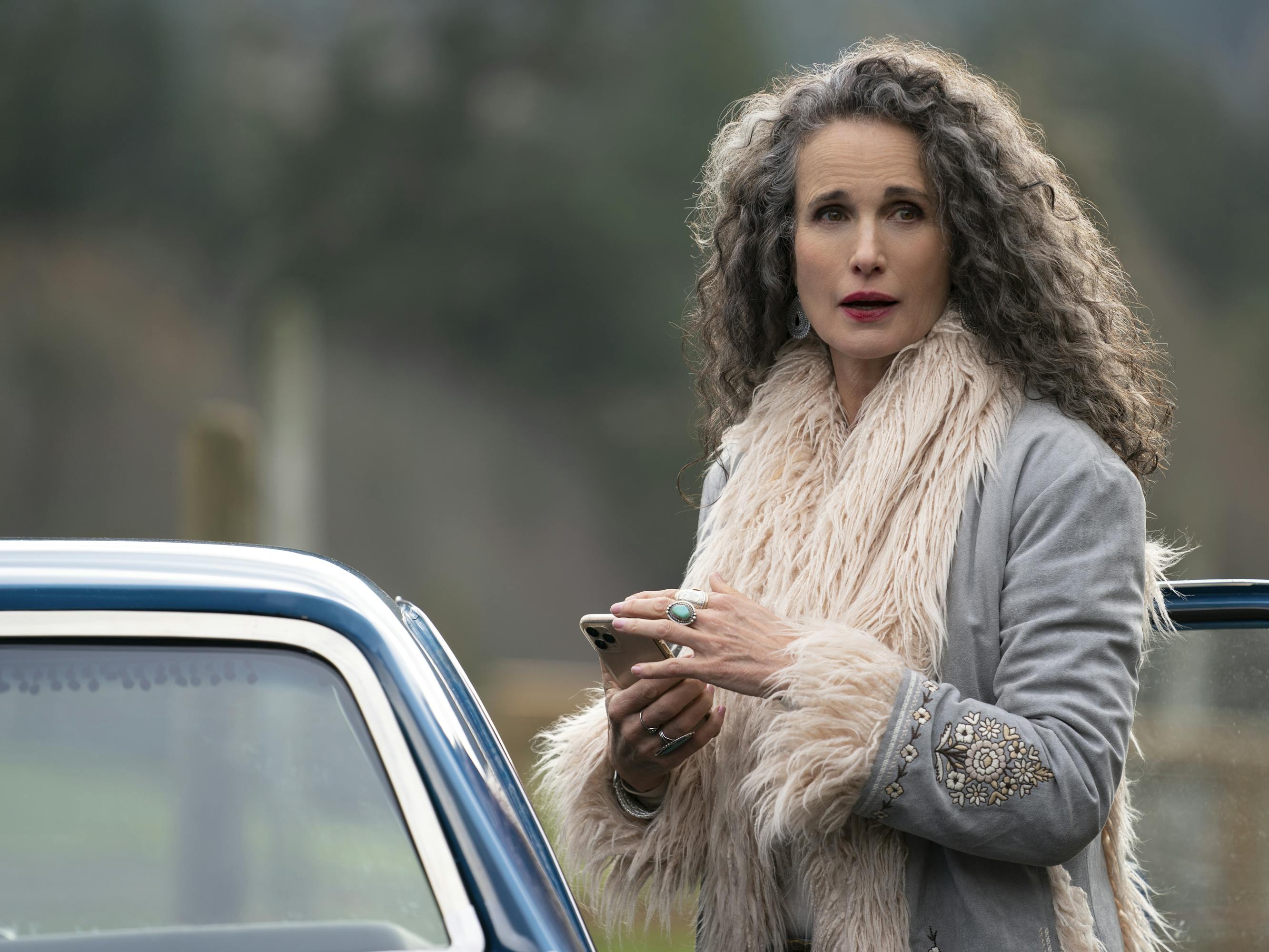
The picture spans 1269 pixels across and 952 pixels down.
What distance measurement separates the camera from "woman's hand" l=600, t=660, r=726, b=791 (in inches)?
75.5

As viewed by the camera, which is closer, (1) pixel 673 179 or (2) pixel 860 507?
(2) pixel 860 507

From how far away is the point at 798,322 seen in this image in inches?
90.4

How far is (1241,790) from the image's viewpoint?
8.00ft

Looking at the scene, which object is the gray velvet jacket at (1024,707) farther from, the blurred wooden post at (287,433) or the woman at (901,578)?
the blurred wooden post at (287,433)

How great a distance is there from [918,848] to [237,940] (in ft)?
2.84

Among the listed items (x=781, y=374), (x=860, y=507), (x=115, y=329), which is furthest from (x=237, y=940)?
(x=115, y=329)

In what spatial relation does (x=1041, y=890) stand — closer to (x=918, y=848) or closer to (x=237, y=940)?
(x=918, y=848)

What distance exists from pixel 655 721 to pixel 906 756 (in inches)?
15.1

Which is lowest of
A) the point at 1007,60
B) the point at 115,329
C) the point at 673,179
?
the point at 115,329

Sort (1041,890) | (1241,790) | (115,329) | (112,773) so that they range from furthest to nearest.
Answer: (115,329) → (1241,790) → (1041,890) → (112,773)

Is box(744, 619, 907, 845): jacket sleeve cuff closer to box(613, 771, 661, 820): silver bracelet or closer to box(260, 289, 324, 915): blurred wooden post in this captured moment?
box(613, 771, 661, 820): silver bracelet

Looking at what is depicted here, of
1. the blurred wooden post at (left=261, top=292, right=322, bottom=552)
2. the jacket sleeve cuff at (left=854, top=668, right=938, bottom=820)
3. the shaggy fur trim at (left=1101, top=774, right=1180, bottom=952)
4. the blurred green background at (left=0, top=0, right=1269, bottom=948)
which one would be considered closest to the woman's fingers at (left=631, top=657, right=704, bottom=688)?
the jacket sleeve cuff at (left=854, top=668, right=938, bottom=820)

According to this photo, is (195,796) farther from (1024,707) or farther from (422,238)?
(422,238)

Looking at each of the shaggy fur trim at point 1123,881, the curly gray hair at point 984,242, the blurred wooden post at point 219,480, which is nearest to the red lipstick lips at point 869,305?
the curly gray hair at point 984,242
